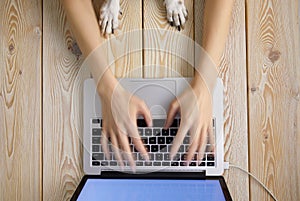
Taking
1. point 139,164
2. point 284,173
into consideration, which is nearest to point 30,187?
point 139,164

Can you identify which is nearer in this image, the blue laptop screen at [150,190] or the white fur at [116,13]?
the blue laptop screen at [150,190]

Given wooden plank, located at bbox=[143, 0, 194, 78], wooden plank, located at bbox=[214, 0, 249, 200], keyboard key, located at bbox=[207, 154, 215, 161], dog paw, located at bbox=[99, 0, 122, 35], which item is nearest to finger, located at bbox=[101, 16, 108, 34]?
dog paw, located at bbox=[99, 0, 122, 35]

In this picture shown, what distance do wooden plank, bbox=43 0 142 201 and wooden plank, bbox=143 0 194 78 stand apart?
32mm

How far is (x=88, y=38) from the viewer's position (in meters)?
1.20

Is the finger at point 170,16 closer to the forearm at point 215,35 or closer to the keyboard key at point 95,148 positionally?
the forearm at point 215,35

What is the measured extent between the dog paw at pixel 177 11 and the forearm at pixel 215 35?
8cm

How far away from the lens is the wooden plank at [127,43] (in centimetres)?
125

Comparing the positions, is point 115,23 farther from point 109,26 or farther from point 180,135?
point 180,135

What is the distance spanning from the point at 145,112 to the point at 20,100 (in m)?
0.37

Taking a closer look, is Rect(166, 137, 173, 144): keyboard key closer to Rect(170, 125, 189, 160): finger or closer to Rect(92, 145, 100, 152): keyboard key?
Rect(170, 125, 189, 160): finger

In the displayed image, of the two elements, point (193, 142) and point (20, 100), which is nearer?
point (193, 142)

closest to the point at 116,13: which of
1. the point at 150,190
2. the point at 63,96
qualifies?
the point at 63,96

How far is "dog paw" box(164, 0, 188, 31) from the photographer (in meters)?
1.23

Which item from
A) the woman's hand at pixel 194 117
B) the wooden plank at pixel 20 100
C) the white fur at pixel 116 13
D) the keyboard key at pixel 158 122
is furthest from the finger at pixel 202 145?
the wooden plank at pixel 20 100
